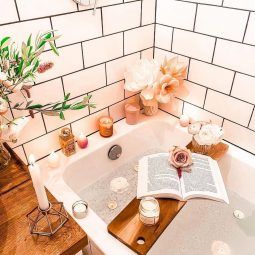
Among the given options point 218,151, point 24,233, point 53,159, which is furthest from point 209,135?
point 24,233

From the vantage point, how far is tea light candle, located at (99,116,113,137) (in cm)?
132

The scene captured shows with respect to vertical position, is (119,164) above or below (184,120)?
below

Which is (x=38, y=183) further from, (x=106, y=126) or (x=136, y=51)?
(x=136, y=51)

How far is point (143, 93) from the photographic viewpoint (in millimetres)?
1315

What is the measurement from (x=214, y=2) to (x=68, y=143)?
0.85 meters

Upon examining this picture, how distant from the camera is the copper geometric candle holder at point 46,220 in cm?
74

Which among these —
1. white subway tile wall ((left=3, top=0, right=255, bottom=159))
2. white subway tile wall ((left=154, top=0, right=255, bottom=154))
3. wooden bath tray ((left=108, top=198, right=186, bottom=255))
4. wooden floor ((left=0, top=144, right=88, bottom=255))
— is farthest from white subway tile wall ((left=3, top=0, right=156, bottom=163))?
wooden bath tray ((left=108, top=198, right=186, bottom=255))

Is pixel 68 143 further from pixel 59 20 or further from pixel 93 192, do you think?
pixel 59 20

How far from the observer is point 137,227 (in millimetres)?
918

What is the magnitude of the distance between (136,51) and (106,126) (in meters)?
0.41

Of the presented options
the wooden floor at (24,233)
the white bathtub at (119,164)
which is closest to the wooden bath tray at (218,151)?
the white bathtub at (119,164)

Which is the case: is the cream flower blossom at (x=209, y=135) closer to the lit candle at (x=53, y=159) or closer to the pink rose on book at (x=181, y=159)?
the pink rose on book at (x=181, y=159)

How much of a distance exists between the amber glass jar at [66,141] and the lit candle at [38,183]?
48 centimetres

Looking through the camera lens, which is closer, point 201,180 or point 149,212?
point 149,212
